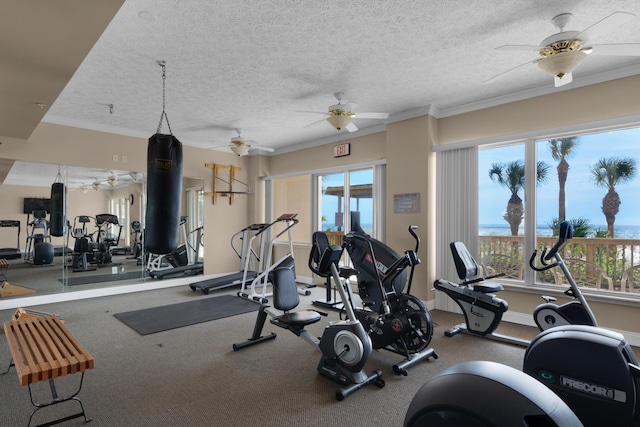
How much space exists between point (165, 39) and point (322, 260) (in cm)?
229

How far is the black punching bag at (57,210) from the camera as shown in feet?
17.0

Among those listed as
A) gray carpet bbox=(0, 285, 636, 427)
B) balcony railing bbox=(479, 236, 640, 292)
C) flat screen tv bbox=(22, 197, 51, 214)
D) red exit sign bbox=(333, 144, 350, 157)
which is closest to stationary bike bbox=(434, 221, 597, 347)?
gray carpet bbox=(0, 285, 636, 427)

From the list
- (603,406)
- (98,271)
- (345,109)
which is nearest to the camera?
(603,406)

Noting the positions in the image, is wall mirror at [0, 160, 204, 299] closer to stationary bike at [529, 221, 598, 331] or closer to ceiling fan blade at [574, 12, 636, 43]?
stationary bike at [529, 221, 598, 331]

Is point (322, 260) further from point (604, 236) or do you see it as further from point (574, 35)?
point (604, 236)

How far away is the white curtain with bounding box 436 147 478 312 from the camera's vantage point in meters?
4.43

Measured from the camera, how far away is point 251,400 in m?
2.36

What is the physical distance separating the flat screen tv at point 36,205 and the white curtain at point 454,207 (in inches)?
232

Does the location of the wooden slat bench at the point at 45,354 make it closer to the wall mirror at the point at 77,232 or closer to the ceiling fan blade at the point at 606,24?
the wall mirror at the point at 77,232

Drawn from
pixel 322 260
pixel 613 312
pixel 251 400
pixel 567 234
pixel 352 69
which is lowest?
pixel 251 400

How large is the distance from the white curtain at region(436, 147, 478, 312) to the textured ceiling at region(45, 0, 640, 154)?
712 mm

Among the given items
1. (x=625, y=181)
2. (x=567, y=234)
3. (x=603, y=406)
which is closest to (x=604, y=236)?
(x=625, y=181)

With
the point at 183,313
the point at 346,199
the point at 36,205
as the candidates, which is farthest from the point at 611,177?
the point at 36,205

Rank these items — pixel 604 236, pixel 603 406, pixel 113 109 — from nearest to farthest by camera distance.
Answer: pixel 603 406 → pixel 604 236 → pixel 113 109
